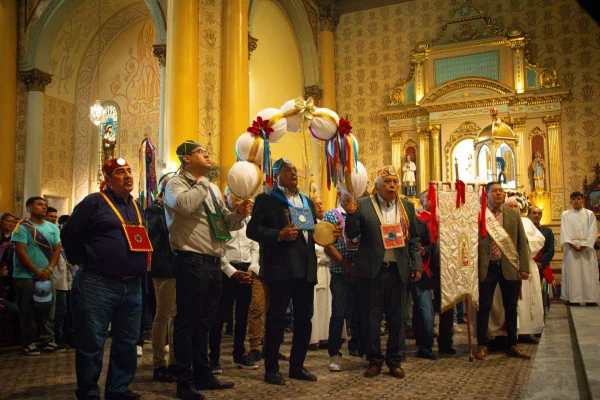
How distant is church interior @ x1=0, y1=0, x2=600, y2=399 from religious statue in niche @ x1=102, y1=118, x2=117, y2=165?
0.12 feet

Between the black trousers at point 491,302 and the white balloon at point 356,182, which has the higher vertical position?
the white balloon at point 356,182

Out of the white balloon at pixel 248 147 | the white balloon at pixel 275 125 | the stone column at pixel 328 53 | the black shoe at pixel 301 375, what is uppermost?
the stone column at pixel 328 53

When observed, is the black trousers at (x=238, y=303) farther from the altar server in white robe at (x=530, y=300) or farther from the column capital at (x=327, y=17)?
the column capital at (x=327, y=17)

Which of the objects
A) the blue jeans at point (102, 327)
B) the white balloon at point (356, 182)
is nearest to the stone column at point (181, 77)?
the white balloon at point (356, 182)

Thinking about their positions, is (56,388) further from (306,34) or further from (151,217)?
(306,34)

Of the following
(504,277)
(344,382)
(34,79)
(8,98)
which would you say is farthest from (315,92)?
(344,382)

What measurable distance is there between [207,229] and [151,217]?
2.32 feet

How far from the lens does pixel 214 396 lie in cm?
346

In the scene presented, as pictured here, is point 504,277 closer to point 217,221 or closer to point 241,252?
point 241,252

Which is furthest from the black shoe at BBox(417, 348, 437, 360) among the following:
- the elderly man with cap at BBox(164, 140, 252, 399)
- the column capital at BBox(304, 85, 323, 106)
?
the column capital at BBox(304, 85, 323, 106)

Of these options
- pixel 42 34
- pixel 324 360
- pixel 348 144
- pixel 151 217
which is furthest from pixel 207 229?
pixel 42 34

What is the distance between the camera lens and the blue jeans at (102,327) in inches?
123

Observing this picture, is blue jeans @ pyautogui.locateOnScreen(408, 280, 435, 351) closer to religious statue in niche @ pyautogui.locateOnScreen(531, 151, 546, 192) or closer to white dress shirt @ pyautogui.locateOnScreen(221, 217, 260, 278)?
white dress shirt @ pyautogui.locateOnScreen(221, 217, 260, 278)

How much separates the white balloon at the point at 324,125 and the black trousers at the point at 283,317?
3.71 feet
